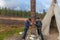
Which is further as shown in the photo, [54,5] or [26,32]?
[54,5]

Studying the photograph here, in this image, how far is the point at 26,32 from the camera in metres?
11.3

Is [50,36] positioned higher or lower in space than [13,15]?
higher

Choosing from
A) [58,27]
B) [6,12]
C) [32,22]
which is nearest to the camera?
[32,22]

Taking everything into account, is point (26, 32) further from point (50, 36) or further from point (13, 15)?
point (13, 15)

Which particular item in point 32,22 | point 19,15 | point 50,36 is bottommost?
point 19,15

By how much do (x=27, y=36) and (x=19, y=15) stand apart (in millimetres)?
32383

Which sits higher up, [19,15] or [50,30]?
[50,30]

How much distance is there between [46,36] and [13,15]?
1254 inches

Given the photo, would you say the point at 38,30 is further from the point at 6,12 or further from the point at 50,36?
the point at 6,12

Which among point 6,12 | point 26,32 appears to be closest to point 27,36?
point 26,32

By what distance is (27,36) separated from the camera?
37.5 feet

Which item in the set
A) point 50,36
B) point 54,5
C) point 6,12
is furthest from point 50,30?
point 6,12

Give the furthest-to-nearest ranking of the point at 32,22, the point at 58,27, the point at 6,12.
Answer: the point at 6,12
the point at 58,27
the point at 32,22

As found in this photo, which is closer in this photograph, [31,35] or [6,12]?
[31,35]
